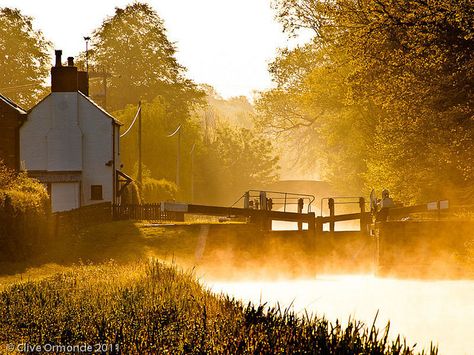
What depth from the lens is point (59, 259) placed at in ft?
96.6

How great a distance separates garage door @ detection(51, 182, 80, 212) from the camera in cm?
4591

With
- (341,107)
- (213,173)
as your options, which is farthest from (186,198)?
(341,107)

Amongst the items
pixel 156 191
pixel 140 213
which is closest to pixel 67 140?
pixel 140 213

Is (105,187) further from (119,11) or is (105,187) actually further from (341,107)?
(119,11)

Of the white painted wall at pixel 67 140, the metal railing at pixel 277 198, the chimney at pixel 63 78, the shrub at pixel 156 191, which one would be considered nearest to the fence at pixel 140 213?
the white painted wall at pixel 67 140

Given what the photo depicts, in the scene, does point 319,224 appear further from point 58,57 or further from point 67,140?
point 58,57

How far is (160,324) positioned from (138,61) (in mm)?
73430

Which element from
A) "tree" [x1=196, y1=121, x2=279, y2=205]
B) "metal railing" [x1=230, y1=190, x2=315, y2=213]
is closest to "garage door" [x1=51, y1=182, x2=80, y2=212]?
"metal railing" [x1=230, y1=190, x2=315, y2=213]

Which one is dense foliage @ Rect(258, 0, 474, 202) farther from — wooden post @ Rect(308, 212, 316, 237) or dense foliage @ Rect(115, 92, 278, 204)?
dense foliage @ Rect(115, 92, 278, 204)

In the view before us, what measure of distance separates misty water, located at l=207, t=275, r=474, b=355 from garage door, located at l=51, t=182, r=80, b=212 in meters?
16.4

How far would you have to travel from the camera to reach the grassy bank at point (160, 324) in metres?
10.8

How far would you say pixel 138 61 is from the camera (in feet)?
275

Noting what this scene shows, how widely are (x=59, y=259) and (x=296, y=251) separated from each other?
10292mm

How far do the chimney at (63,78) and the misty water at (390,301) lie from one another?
18947 millimetres
